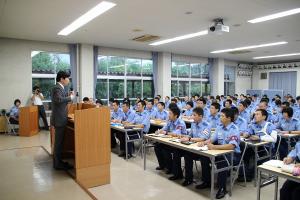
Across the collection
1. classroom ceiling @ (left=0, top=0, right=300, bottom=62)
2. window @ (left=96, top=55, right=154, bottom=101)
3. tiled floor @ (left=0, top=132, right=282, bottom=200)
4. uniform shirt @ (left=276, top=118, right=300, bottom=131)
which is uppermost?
classroom ceiling @ (left=0, top=0, right=300, bottom=62)

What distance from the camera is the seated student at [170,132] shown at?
172 inches

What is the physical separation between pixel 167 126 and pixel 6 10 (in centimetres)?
406

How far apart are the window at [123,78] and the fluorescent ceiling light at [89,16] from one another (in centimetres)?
306

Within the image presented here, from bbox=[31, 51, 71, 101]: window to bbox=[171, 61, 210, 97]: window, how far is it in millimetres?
5277

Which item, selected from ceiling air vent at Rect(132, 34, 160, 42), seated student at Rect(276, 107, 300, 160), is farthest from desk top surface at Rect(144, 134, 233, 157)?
ceiling air vent at Rect(132, 34, 160, 42)

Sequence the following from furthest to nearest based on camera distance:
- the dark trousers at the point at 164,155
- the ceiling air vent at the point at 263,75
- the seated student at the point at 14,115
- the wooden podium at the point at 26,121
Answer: the ceiling air vent at the point at 263,75
the seated student at the point at 14,115
the wooden podium at the point at 26,121
the dark trousers at the point at 164,155

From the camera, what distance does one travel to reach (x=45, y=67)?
893cm

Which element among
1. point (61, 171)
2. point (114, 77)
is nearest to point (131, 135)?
point (61, 171)

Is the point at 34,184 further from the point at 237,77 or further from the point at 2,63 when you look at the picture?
the point at 237,77

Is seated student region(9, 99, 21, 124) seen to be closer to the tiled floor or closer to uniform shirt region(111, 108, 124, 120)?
the tiled floor

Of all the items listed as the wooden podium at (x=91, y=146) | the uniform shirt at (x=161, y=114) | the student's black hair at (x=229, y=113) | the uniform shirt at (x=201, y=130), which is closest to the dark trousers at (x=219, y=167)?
the uniform shirt at (x=201, y=130)

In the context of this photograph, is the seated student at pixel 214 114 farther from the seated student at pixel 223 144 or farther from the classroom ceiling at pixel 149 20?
the classroom ceiling at pixel 149 20

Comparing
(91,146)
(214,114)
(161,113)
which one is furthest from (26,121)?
(214,114)

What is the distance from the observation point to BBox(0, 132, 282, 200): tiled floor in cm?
335
